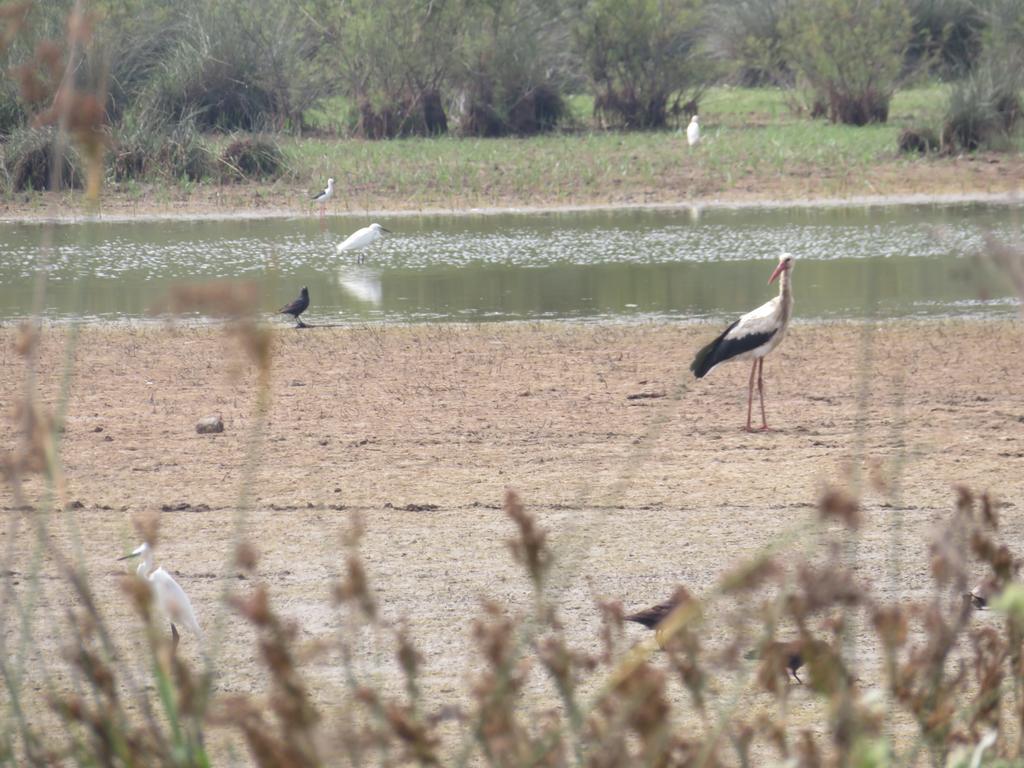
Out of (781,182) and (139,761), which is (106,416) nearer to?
(139,761)

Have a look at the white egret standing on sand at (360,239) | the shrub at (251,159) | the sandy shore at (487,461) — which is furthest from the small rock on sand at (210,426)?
the shrub at (251,159)

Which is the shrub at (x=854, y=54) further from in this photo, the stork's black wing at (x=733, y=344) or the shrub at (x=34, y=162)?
the stork's black wing at (x=733, y=344)

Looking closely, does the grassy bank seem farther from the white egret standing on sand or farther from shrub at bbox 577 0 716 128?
the white egret standing on sand

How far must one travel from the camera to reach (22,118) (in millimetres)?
22344

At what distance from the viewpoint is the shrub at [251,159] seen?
21938mm

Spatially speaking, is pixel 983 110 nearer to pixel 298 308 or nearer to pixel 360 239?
pixel 360 239

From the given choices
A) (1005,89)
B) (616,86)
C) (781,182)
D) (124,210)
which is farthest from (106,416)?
(616,86)

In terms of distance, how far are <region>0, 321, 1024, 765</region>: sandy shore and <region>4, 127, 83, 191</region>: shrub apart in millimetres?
9689

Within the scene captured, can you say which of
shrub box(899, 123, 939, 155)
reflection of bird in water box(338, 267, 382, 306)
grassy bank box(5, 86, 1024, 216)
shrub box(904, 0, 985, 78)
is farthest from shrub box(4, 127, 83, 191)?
shrub box(904, 0, 985, 78)

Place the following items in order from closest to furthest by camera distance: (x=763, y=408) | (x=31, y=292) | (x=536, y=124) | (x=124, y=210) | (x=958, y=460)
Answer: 1. (x=958, y=460)
2. (x=763, y=408)
3. (x=31, y=292)
4. (x=124, y=210)
5. (x=536, y=124)

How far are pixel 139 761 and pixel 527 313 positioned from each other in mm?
10958

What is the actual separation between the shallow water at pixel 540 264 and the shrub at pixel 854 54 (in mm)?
6862

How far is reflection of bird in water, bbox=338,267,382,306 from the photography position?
47.6 feet

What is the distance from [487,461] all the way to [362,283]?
7670mm
